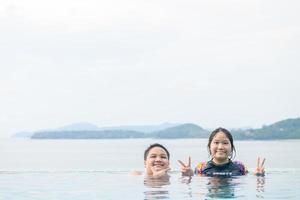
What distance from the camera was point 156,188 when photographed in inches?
623

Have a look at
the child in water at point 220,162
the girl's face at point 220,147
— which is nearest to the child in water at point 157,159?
the child in water at point 220,162

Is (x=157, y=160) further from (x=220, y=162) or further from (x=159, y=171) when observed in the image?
(x=220, y=162)

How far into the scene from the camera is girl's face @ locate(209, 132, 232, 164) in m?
16.1

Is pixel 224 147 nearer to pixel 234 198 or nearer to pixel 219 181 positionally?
pixel 219 181

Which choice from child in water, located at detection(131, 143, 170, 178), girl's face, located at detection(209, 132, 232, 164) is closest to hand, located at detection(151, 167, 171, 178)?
child in water, located at detection(131, 143, 170, 178)

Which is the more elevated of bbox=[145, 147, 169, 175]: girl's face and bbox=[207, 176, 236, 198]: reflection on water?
bbox=[145, 147, 169, 175]: girl's face

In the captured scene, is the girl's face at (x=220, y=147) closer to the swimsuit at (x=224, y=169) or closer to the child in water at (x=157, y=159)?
the swimsuit at (x=224, y=169)

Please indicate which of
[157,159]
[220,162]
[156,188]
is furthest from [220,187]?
[157,159]

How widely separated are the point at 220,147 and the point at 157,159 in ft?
5.63

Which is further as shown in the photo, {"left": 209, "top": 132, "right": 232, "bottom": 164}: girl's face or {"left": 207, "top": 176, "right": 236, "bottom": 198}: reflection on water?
{"left": 209, "top": 132, "right": 232, "bottom": 164}: girl's face

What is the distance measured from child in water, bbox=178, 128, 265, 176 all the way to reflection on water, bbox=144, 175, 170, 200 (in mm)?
711

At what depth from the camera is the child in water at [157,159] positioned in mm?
16734

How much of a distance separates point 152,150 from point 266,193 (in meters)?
3.21

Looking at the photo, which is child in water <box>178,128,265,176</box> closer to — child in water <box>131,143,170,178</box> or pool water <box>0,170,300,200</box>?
pool water <box>0,170,300,200</box>
